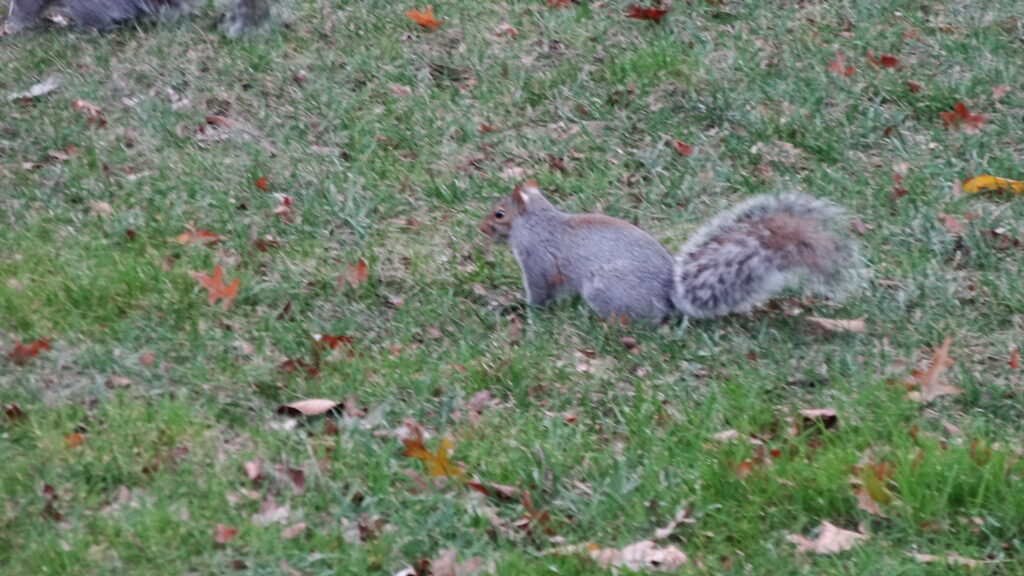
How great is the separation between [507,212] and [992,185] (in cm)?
236

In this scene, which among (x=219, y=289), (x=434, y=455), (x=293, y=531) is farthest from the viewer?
(x=219, y=289)

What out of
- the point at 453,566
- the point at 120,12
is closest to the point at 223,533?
the point at 453,566

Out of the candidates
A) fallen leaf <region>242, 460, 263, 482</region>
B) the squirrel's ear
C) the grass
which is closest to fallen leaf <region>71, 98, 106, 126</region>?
the grass

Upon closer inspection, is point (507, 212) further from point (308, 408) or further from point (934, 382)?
point (934, 382)

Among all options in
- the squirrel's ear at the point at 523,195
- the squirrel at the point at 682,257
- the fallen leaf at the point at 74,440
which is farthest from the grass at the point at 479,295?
the squirrel's ear at the point at 523,195

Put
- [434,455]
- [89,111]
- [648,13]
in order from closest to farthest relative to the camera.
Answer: [434,455] < [89,111] < [648,13]

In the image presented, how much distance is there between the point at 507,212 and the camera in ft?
16.5

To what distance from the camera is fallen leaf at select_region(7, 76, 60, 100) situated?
267 inches

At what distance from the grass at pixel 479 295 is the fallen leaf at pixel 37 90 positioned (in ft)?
0.26

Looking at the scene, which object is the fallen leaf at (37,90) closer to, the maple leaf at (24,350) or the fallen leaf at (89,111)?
the fallen leaf at (89,111)

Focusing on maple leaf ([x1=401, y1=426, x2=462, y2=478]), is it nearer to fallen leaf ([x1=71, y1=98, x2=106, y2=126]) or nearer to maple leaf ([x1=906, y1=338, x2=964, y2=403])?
maple leaf ([x1=906, y1=338, x2=964, y2=403])

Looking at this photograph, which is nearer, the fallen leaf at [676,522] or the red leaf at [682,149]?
the fallen leaf at [676,522]

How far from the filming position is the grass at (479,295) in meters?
3.38

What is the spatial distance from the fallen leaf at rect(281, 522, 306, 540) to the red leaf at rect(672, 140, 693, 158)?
3420mm
